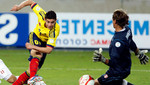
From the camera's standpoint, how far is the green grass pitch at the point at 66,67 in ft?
30.2

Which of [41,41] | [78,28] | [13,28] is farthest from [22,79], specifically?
[13,28]

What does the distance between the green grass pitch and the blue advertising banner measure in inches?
15.0

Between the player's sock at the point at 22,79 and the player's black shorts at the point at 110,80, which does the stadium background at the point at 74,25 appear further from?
the player's black shorts at the point at 110,80

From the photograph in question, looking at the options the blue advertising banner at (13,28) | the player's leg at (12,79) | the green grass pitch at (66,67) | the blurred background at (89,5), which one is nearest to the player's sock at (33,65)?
the player's leg at (12,79)

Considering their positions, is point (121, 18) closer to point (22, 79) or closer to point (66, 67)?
point (22, 79)

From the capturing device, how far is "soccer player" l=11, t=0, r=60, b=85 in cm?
736

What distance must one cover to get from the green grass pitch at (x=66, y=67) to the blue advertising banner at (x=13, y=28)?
0.38m

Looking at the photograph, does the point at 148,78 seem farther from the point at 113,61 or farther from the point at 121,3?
the point at 121,3

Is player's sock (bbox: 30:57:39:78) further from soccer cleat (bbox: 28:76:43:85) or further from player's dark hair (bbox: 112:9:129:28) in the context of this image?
player's dark hair (bbox: 112:9:129:28)

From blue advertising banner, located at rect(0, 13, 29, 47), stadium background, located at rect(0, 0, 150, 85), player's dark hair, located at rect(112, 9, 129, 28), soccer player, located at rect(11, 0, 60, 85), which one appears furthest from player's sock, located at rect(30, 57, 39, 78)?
blue advertising banner, located at rect(0, 13, 29, 47)

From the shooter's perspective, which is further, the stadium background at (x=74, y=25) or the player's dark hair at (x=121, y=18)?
the stadium background at (x=74, y=25)

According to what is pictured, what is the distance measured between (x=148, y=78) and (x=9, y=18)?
21.2 ft

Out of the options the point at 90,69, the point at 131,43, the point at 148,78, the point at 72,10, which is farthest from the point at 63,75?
the point at 72,10

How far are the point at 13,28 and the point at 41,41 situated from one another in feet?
21.3
